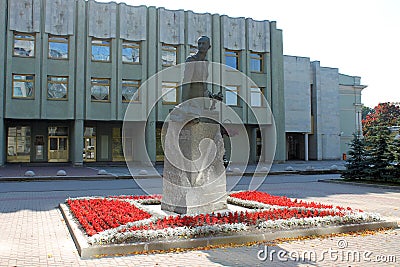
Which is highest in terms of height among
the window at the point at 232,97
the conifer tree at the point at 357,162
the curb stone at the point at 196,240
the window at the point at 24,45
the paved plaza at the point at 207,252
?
the window at the point at 24,45

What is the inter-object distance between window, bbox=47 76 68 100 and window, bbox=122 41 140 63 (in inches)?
209

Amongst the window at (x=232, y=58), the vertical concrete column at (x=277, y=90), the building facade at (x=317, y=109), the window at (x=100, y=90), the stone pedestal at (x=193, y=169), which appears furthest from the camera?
the building facade at (x=317, y=109)

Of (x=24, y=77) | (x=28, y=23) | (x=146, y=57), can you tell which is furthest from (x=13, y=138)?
(x=146, y=57)

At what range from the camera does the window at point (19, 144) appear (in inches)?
1375

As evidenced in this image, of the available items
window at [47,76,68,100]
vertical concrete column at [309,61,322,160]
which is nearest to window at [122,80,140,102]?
window at [47,76,68,100]

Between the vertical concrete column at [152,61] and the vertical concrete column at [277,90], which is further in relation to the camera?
the vertical concrete column at [277,90]

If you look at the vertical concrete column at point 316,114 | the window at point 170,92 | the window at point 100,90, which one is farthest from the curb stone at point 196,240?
the vertical concrete column at point 316,114

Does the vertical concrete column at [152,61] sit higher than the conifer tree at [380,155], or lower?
higher

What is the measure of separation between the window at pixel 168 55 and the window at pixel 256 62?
7.52 metres

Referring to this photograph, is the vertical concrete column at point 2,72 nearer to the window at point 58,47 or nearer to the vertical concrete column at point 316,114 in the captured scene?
the window at point 58,47

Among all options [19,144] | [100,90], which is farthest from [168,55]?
[19,144]

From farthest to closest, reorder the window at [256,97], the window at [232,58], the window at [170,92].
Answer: the window at [256,97], the window at [232,58], the window at [170,92]

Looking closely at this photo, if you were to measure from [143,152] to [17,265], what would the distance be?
28972 millimetres

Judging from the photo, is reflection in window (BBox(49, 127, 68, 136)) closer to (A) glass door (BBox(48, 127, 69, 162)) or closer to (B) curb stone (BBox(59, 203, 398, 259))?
(A) glass door (BBox(48, 127, 69, 162))
